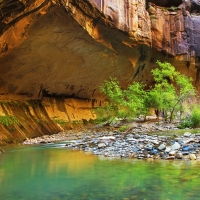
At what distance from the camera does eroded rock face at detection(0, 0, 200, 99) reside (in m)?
14.7

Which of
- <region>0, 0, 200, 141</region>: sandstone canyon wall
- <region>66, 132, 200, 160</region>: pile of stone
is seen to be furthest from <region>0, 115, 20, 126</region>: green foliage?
<region>66, 132, 200, 160</region>: pile of stone

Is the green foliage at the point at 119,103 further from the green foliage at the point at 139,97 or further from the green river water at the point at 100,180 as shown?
the green river water at the point at 100,180

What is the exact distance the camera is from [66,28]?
650 inches

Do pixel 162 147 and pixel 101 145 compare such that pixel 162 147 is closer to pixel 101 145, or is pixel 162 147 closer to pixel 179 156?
pixel 179 156

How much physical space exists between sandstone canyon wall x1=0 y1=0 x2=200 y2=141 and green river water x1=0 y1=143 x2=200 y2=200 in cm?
769

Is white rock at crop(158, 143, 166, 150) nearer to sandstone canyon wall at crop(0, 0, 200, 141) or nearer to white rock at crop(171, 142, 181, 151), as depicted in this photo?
white rock at crop(171, 142, 181, 151)

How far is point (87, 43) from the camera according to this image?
1883cm

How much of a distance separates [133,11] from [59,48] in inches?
225

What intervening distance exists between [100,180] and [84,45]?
14.3m

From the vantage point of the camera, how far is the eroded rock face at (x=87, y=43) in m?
14.7

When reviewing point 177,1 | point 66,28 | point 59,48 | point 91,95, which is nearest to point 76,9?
A: point 66,28

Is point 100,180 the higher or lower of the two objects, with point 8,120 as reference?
lower

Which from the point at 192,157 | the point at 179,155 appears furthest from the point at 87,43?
the point at 192,157

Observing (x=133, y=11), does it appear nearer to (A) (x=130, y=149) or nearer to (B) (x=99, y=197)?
(A) (x=130, y=149)
